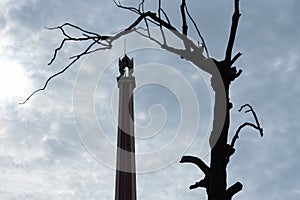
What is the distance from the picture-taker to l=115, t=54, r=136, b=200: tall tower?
39000 millimetres

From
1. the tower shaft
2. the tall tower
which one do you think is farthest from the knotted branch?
the tower shaft

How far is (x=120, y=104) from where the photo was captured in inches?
1722

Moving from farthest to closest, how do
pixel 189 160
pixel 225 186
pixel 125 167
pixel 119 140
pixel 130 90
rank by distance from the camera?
pixel 130 90 → pixel 119 140 → pixel 125 167 → pixel 189 160 → pixel 225 186

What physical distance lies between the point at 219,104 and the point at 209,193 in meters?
0.68

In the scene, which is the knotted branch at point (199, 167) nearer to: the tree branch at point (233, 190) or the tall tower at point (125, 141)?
the tree branch at point (233, 190)

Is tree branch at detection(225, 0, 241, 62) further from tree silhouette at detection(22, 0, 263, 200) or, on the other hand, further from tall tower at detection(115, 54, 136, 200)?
tall tower at detection(115, 54, 136, 200)

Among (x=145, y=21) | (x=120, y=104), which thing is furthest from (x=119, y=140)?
(x=145, y=21)

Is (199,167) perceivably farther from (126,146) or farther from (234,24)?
(126,146)

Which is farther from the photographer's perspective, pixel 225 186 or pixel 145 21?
pixel 145 21

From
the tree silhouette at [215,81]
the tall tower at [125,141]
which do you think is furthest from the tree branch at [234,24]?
the tall tower at [125,141]

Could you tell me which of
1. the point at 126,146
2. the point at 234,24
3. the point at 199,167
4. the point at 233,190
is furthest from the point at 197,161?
the point at 126,146

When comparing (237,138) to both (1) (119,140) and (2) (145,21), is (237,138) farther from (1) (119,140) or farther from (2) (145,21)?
(1) (119,140)

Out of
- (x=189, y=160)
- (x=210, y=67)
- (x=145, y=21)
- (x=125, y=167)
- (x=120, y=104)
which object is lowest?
(x=189, y=160)

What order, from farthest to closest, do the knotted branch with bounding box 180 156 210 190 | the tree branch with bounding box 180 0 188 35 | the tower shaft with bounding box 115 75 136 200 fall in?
the tower shaft with bounding box 115 75 136 200 < the tree branch with bounding box 180 0 188 35 < the knotted branch with bounding box 180 156 210 190
